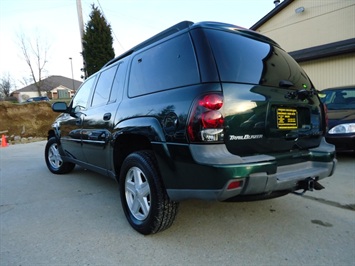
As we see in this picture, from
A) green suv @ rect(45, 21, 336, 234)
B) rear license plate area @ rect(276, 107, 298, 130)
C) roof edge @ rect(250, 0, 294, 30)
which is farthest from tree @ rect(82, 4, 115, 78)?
rear license plate area @ rect(276, 107, 298, 130)

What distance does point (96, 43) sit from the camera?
56.9 ft

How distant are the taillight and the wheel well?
820mm

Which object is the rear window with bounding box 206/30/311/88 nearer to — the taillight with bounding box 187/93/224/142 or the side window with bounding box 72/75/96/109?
the taillight with bounding box 187/93/224/142

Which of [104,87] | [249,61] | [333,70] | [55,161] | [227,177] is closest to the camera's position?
[227,177]

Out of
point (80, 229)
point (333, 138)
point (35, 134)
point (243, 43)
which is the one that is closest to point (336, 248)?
point (243, 43)

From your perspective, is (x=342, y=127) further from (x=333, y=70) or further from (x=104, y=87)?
(x=333, y=70)

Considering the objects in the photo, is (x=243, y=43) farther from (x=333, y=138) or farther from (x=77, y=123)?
(x=333, y=138)

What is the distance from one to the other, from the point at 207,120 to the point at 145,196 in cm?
110

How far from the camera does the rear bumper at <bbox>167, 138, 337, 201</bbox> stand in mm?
1916

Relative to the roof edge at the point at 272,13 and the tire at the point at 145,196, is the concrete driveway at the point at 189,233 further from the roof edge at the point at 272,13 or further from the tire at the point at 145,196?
the roof edge at the point at 272,13

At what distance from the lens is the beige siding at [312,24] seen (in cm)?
1280

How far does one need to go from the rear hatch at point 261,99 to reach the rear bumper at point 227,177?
11 cm

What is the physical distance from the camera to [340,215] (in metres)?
2.93

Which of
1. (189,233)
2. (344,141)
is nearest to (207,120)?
(189,233)
